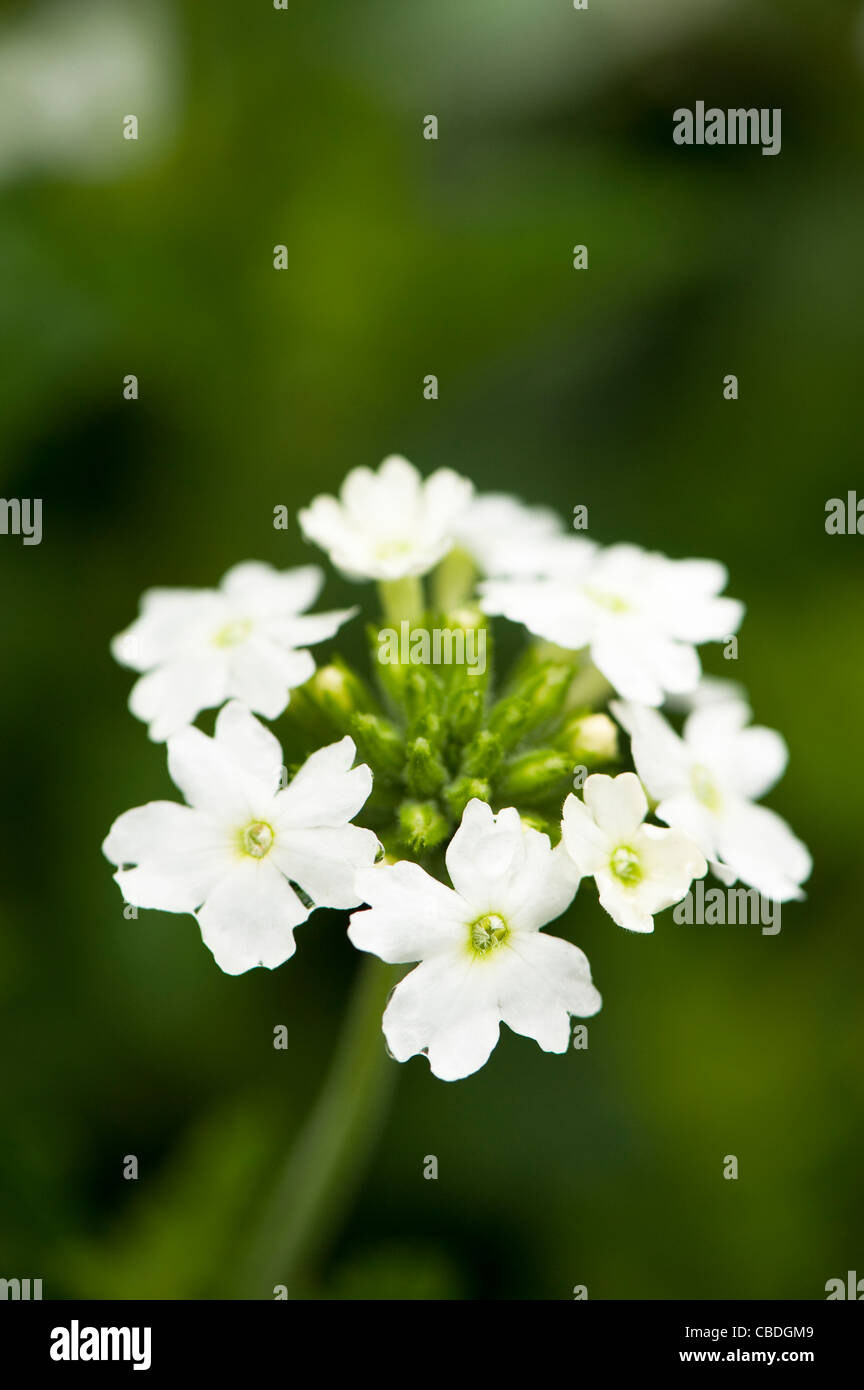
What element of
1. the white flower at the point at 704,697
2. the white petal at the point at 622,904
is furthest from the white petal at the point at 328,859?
the white flower at the point at 704,697

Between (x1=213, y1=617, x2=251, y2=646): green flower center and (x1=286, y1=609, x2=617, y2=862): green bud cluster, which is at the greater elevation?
(x1=213, y1=617, x2=251, y2=646): green flower center

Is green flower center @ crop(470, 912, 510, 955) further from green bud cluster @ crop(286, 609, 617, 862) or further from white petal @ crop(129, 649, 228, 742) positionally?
white petal @ crop(129, 649, 228, 742)

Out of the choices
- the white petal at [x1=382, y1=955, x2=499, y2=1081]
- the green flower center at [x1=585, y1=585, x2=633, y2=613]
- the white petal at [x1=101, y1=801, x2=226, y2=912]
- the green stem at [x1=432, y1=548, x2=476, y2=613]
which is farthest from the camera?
the green stem at [x1=432, y1=548, x2=476, y2=613]

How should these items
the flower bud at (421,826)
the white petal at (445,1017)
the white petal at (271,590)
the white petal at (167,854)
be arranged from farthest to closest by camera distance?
1. the white petal at (271,590)
2. the flower bud at (421,826)
3. the white petal at (167,854)
4. the white petal at (445,1017)

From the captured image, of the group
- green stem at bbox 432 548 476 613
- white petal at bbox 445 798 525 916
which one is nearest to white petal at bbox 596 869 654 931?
white petal at bbox 445 798 525 916

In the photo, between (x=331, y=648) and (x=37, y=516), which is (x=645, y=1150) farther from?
(x=37, y=516)

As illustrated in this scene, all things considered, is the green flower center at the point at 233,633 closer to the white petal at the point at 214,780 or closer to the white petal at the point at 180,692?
the white petal at the point at 180,692
